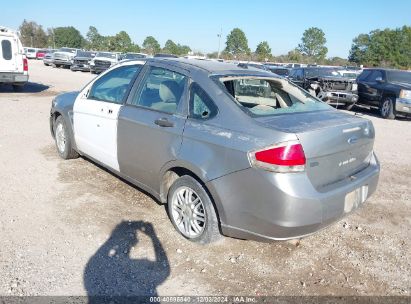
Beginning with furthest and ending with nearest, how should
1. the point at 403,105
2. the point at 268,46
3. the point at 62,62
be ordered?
the point at 268,46 → the point at 62,62 → the point at 403,105

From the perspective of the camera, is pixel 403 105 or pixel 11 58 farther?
pixel 11 58

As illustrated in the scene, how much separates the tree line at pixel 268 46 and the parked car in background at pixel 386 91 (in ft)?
174

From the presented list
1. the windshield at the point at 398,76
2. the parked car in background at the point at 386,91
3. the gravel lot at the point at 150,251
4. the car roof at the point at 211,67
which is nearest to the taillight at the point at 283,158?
the gravel lot at the point at 150,251

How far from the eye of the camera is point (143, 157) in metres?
4.08

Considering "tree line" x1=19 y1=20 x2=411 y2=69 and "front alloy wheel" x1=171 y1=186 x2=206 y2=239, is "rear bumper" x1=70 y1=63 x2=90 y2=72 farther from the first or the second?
"tree line" x1=19 y1=20 x2=411 y2=69

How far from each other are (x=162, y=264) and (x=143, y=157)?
121 cm

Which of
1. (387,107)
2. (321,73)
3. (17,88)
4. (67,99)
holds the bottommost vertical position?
(17,88)

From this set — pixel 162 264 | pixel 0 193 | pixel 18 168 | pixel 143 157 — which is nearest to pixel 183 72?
pixel 143 157

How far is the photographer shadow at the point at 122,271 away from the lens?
297 cm

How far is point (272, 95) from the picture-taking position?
4.32 meters

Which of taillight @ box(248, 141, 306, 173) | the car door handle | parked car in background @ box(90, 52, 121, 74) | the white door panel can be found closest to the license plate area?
taillight @ box(248, 141, 306, 173)

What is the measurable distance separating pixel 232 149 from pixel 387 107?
37.5 ft

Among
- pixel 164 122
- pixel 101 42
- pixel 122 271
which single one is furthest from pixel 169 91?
pixel 101 42

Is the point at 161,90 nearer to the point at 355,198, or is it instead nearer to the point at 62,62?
the point at 355,198
